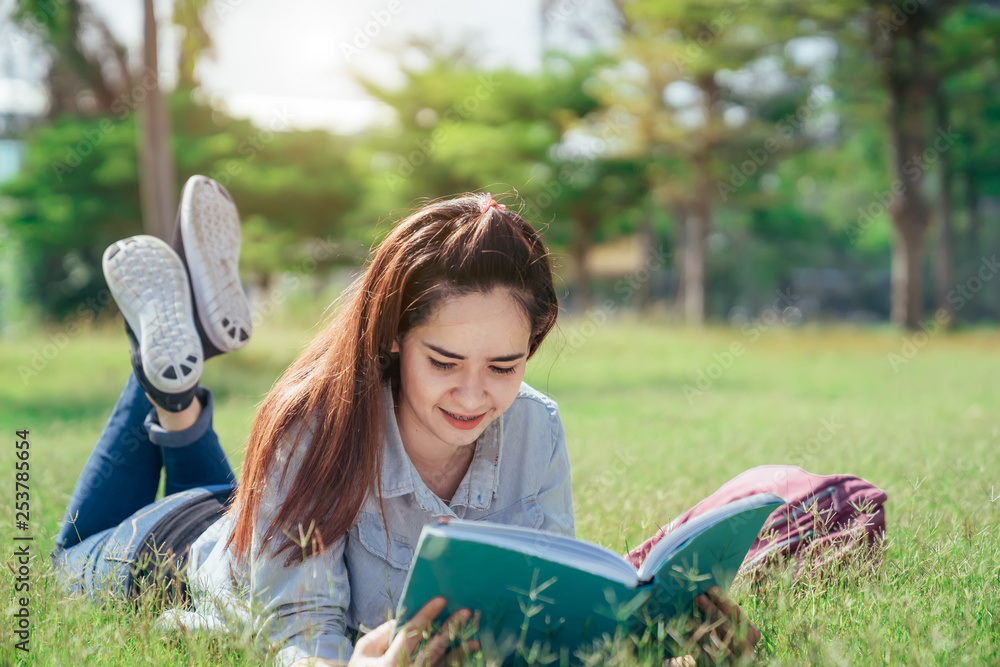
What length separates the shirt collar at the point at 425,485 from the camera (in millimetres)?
1853

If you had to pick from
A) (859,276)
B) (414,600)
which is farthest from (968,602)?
Answer: (859,276)

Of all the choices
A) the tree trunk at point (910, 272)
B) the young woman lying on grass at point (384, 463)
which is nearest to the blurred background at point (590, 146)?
the tree trunk at point (910, 272)

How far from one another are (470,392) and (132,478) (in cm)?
132

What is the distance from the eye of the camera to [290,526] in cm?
165

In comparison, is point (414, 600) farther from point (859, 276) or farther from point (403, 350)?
point (859, 276)

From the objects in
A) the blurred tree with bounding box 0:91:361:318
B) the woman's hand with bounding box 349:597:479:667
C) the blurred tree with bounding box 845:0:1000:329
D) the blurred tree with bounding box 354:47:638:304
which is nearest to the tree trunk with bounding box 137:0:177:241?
the woman's hand with bounding box 349:597:479:667

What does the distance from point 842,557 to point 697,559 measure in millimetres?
861

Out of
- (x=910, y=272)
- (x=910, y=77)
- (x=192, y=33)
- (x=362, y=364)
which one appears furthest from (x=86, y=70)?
(x=362, y=364)

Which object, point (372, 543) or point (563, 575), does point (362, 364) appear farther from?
point (563, 575)

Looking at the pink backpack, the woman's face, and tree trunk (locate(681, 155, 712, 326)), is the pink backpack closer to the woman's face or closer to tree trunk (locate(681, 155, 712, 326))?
the woman's face

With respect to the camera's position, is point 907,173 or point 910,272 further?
point 910,272

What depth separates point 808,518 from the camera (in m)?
2.34

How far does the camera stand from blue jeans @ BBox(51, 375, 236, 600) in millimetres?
2252

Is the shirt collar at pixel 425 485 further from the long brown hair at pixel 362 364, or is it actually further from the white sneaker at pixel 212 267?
the white sneaker at pixel 212 267
